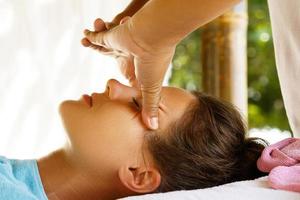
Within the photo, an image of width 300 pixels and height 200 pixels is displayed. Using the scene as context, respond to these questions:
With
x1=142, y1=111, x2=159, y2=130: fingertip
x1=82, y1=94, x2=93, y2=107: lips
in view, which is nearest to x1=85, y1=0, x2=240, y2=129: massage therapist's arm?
x1=142, y1=111, x2=159, y2=130: fingertip

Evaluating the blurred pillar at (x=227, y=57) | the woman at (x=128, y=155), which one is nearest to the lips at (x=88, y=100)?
the woman at (x=128, y=155)

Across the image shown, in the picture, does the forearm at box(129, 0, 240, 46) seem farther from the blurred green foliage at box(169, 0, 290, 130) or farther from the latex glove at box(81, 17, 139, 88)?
the blurred green foliage at box(169, 0, 290, 130)

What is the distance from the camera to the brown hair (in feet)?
4.04

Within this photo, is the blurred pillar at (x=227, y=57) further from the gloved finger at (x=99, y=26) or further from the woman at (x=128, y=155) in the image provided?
the gloved finger at (x=99, y=26)

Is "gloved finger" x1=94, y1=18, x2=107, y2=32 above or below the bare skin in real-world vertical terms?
above

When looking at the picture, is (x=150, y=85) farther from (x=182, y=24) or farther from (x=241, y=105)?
(x=241, y=105)

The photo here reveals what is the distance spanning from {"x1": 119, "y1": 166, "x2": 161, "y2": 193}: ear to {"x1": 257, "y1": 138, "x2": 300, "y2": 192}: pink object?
0.22 metres

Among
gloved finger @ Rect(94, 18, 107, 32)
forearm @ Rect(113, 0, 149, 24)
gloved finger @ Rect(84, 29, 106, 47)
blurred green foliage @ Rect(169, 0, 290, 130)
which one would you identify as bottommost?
blurred green foliage @ Rect(169, 0, 290, 130)

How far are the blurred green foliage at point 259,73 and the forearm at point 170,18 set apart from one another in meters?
3.06

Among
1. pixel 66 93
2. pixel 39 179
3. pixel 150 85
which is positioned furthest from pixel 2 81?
pixel 150 85

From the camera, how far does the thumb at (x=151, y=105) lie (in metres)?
1.10

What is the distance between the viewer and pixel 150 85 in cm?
108

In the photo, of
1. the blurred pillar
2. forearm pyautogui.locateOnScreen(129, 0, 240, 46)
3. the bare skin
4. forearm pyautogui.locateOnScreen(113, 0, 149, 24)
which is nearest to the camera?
forearm pyautogui.locateOnScreen(129, 0, 240, 46)

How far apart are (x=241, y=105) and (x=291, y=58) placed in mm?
591
